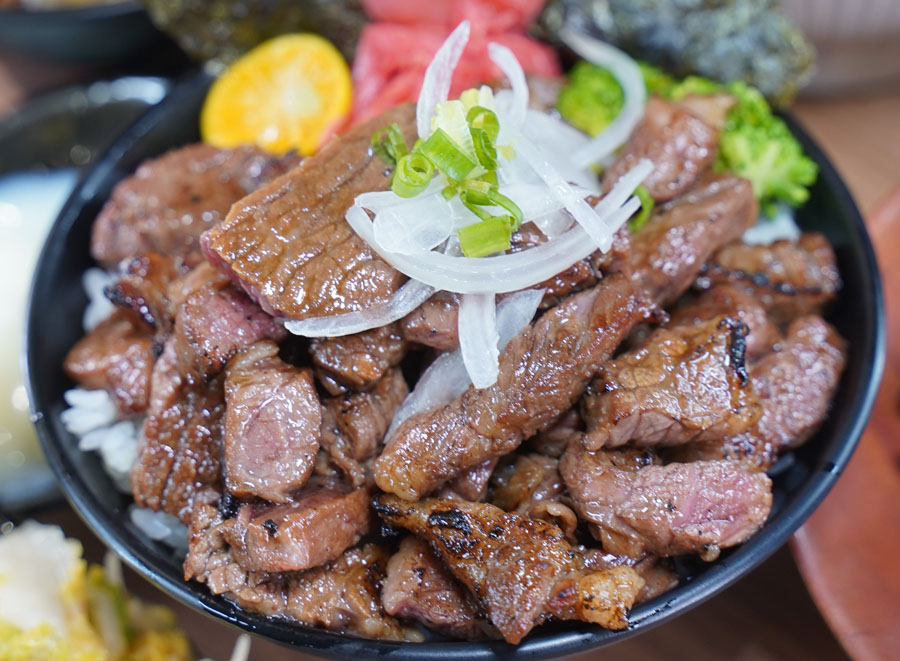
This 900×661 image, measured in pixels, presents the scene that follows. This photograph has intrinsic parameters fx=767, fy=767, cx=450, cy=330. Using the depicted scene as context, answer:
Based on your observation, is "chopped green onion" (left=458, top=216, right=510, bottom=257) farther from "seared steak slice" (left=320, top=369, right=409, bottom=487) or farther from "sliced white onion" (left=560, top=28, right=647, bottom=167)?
"sliced white onion" (left=560, top=28, right=647, bottom=167)

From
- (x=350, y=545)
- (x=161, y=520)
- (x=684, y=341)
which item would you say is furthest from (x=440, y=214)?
(x=161, y=520)

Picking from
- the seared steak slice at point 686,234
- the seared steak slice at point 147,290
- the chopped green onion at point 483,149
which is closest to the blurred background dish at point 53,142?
the seared steak slice at point 147,290

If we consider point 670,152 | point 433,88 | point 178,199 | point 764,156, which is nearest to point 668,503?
point 670,152

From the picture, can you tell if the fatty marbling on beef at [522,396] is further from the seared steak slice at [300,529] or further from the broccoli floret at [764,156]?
the broccoli floret at [764,156]

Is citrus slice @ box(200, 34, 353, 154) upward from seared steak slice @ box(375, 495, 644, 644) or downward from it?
upward

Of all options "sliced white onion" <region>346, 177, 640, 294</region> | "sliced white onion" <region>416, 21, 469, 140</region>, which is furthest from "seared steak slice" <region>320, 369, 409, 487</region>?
"sliced white onion" <region>416, 21, 469, 140</region>

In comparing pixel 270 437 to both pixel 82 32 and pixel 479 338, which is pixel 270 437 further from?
pixel 82 32
